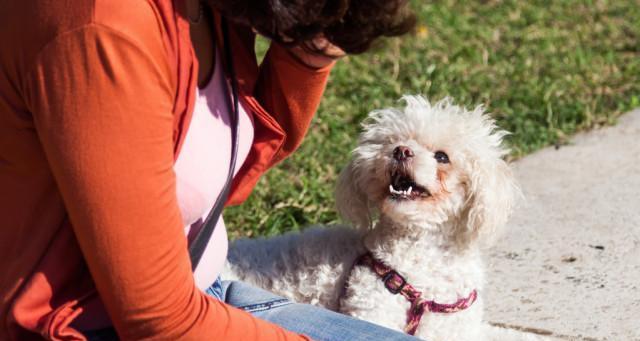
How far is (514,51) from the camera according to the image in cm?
593

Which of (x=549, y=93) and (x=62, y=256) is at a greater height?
(x=62, y=256)

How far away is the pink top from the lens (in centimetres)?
200

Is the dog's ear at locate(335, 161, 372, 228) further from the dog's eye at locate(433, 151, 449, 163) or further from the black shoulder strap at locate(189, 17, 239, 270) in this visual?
the black shoulder strap at locate(189, 17, 239, 270)

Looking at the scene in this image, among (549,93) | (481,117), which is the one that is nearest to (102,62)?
(481,117)

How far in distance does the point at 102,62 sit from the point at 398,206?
1.51 m

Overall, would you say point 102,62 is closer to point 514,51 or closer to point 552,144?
point 552,144

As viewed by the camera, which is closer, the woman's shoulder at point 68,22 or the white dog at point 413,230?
the woman's shoulder at point 68,22

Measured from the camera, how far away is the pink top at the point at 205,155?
200 cm

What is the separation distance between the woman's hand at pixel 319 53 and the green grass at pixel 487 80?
1.78 m

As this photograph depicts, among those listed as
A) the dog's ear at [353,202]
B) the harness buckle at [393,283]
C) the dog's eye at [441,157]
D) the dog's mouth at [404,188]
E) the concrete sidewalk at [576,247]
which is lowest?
the concrete sidewalk at [576,247]

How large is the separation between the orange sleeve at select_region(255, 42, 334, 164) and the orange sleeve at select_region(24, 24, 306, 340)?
1.98 ft

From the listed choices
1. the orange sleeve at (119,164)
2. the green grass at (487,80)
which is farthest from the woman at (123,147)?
the green grass at (487,80)

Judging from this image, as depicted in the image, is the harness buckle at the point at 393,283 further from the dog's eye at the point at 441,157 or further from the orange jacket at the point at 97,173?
the orange jacket at the point at 97,173

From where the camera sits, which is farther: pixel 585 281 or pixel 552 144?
pixel 552 144
